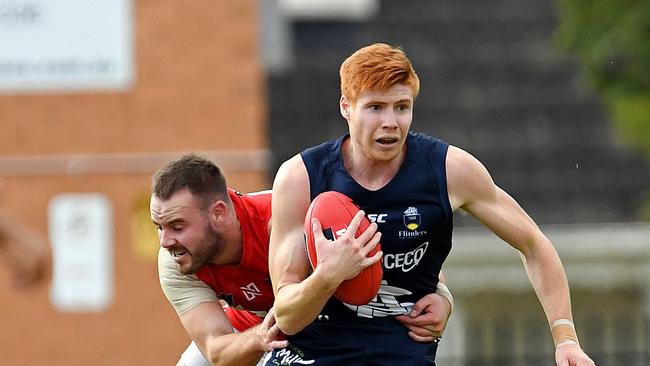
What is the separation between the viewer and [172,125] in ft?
62.1

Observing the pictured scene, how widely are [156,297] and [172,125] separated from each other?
1695 mm

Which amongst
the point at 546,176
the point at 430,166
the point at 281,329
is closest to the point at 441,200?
the point at 430,166

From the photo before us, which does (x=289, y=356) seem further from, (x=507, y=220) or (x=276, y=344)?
(x=507, y=220)

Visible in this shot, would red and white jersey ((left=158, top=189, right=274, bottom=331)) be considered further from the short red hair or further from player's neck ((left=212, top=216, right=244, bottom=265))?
the short red hair

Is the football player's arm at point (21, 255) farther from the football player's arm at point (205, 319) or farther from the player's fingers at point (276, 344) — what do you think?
the player's fingers at point (276, 344)

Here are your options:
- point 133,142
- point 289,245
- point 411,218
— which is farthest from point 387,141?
point 133,142

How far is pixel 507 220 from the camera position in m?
7.68

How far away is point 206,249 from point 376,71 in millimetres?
1214

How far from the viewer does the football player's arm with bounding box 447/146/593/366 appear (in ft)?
25.1

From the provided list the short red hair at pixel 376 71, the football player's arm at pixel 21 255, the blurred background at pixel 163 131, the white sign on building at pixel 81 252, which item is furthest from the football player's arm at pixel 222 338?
the white sign on building at pixel 81 252

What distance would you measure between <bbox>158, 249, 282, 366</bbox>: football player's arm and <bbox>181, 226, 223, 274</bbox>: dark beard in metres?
0.24

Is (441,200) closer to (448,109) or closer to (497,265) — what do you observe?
(497,265)

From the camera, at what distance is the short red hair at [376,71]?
7391mm

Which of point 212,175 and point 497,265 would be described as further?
point 497,265
